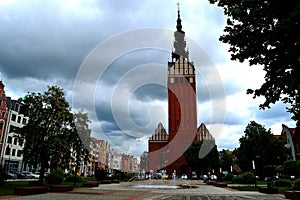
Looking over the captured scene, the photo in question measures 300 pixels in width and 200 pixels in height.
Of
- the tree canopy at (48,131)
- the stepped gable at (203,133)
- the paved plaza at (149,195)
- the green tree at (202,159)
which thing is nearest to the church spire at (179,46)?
the stepped gable at (203,133)

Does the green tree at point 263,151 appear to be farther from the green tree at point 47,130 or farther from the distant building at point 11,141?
the distant building at point 11,141

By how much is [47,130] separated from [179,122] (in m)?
50.3

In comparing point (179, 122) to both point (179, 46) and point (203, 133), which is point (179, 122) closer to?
point (203, 133)

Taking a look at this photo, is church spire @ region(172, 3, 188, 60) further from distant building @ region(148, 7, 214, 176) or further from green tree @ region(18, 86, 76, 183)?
green tree @ region(18, 86, 76, 183)

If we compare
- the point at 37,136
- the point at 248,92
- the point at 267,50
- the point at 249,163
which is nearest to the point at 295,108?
the point at 248,92

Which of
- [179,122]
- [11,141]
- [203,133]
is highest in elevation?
[179,122]

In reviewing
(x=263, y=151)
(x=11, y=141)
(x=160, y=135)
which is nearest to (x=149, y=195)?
(x=263, y=151)

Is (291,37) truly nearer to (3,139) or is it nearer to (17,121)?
(3,139)

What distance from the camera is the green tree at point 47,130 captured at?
69.9ft

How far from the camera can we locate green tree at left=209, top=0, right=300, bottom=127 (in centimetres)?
643

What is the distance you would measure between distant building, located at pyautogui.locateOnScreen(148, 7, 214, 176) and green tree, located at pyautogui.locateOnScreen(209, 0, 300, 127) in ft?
196

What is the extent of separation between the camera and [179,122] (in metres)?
69.2

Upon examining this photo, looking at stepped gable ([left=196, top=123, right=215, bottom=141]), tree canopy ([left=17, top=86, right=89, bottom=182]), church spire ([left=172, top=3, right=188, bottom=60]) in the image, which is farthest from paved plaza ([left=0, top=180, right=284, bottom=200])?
church spire ([left=172, top=3, right=188, bottom=60])

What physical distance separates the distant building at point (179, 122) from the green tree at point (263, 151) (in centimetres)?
1887
